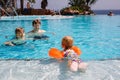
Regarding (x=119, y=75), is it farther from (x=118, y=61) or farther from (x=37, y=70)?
(x=37, y=70)

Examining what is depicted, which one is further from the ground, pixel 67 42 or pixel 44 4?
pixel 44 4

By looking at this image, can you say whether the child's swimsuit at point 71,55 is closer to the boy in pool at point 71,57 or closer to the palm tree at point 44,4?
the boy in pool at point 71,57

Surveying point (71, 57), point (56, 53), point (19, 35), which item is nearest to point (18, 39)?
point (19, 35)

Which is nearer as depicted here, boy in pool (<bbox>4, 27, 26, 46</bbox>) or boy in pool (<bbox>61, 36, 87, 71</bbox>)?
boy in pool (<bbox>61, 36, 87, 71</bbox>)

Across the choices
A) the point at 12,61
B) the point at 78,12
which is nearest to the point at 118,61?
the point at 12,61

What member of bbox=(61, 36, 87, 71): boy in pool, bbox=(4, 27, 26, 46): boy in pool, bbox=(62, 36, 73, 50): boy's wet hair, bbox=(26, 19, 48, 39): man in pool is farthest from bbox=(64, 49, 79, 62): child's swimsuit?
bbox=(26, 19, 48, 39): man in pool

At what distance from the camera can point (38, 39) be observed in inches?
429

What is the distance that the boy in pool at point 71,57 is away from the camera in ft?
17.5

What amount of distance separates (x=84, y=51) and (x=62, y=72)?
4009 mm

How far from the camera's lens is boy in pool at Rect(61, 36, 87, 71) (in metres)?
5.32

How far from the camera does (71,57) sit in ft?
18.6

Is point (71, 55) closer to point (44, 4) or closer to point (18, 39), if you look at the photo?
point (18, 39)

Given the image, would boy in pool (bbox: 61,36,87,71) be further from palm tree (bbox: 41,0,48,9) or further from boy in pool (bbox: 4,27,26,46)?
palm tree (bbox: 41,0,48,9)

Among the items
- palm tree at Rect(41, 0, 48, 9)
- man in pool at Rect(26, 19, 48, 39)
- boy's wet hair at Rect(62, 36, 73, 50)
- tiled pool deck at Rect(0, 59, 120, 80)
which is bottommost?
tiled pool deck at Rect(0, 59, 120, 80)
